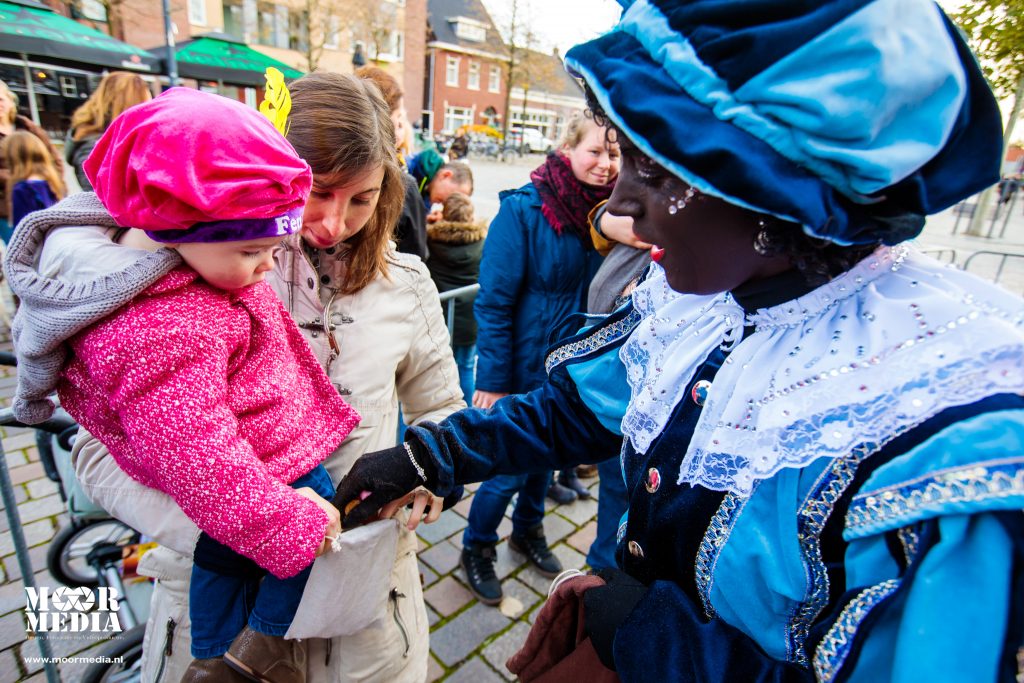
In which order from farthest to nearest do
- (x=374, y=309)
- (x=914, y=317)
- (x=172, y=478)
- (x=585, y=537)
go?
(x=585, y=537), (x=374, y=309), (x=172, y=478), (x=914, y=317)

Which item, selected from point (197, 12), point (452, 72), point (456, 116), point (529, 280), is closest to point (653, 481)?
point (529, 280)

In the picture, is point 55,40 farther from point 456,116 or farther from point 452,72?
point 456,116

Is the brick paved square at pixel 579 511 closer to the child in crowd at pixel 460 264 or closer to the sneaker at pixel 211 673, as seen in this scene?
the child in crowd at pixel 460 264

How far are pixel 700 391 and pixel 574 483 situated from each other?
116 inches

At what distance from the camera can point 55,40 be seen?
9.59 meters

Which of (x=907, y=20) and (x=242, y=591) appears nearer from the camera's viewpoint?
(x=907, y=20)

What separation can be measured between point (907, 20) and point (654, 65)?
1.07ft

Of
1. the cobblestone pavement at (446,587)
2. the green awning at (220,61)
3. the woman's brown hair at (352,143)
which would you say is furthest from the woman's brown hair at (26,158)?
the green awning at (220,61)

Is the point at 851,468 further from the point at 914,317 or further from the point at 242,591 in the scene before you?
the point at 242,591

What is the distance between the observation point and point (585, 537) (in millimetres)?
3531

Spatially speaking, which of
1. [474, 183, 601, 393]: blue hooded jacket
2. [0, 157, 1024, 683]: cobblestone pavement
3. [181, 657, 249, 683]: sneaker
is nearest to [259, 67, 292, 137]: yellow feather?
[181, 657, 249, 683]: sneaker

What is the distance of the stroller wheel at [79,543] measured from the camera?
265cm

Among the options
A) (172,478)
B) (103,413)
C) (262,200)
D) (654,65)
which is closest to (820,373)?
(654,65)

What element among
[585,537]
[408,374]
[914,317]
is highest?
[914,317]
